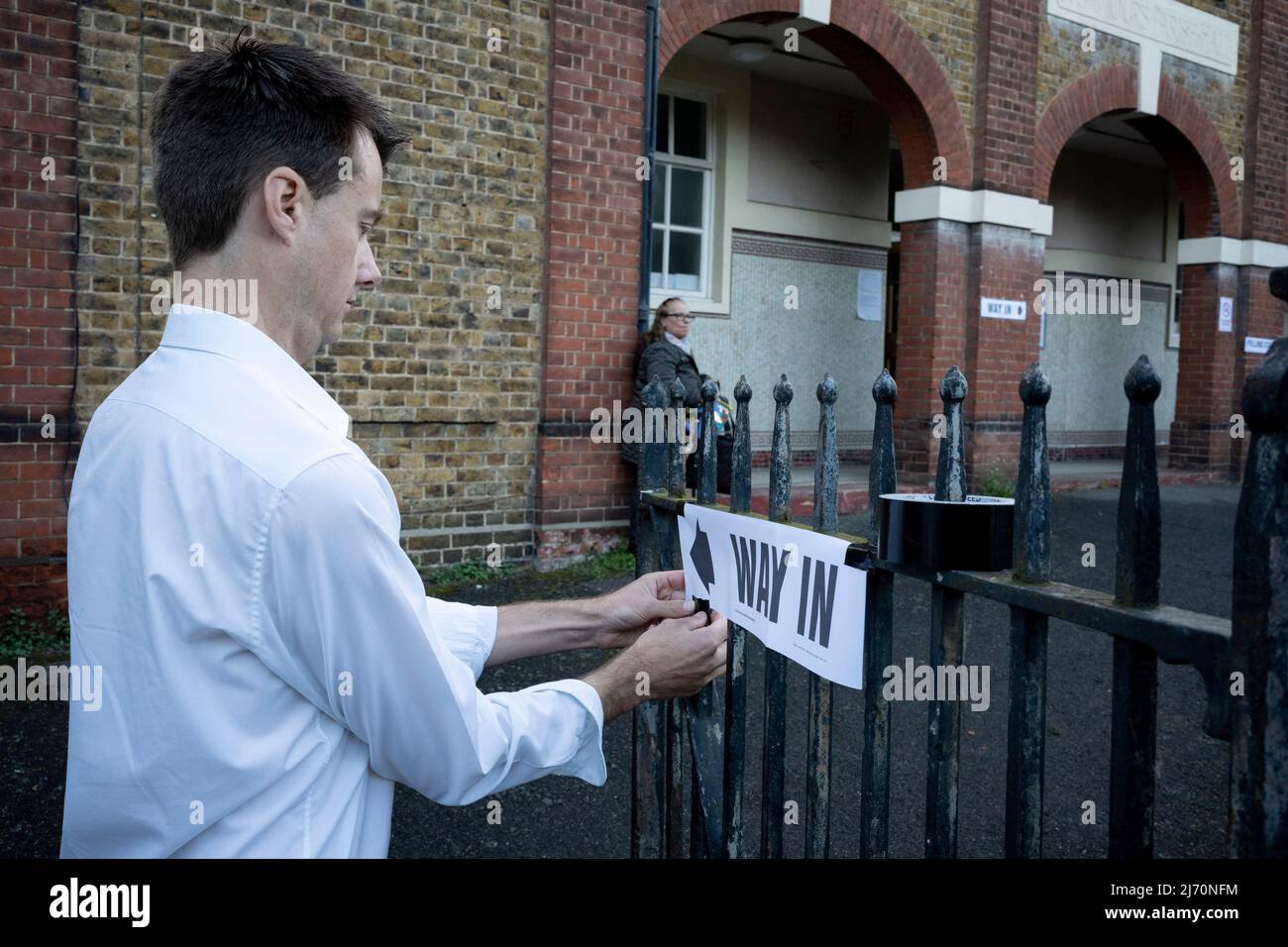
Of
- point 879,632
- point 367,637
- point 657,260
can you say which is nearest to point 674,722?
point 879,632

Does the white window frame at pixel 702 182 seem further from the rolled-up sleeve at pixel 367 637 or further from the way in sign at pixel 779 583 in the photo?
the rolled-up sleeve at pixel 367 637

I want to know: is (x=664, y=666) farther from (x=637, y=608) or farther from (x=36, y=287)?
(x=36, y=287)

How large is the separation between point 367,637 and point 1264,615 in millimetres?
1047

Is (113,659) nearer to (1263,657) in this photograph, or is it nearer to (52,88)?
(1263,657)

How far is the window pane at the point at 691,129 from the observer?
36.7 feet

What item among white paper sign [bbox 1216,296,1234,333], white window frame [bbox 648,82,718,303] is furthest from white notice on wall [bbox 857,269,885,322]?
white paper sign [bbox 1216,296,1234,333]

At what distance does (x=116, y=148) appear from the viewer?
5.89 metres

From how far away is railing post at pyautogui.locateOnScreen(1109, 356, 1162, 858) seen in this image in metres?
1.35

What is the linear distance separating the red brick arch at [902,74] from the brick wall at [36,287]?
16.2ft

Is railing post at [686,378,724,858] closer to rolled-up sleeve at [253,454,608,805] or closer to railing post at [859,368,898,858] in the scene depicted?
railing post at [859,368,898,858]

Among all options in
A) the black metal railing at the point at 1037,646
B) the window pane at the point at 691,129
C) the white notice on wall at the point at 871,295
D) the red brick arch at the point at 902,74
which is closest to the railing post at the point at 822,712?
the black metal railing at the point at 1037,646

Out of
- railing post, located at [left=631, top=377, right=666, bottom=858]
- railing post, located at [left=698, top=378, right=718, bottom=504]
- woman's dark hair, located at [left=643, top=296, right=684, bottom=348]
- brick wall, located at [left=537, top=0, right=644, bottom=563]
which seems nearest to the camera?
railing post, located at [left=698, top=378, right=718, bottom=504]

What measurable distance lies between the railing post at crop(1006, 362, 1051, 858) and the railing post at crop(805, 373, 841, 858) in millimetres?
515
